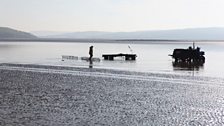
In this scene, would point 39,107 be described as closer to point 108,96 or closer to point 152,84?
point 108,96

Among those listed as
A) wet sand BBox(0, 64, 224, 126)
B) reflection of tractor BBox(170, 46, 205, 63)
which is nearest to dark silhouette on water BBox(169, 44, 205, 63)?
reflection of tractor BBox(170, 46, 205, 63)

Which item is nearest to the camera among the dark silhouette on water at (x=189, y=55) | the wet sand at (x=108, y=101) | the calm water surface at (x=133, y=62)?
the wet sand at (x=108, y=101)

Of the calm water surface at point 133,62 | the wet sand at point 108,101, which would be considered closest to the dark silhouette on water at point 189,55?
the calm water surface at point 133,62

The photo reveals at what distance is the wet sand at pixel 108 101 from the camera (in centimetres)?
1450

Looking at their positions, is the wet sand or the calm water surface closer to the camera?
the wet sand

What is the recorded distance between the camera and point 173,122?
14328 millimetres

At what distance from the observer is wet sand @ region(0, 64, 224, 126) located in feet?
47.6

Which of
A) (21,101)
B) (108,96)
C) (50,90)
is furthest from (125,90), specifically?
(21,101)

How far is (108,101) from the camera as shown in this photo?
734 inches

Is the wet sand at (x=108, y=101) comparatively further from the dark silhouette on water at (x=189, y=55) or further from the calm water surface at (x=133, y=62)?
the dark silhouette on water at (x=189, y=55)

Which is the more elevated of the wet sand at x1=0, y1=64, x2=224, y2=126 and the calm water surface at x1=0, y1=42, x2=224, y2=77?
the calm water surface at x1=0, y1=42, x2=224, y2=77

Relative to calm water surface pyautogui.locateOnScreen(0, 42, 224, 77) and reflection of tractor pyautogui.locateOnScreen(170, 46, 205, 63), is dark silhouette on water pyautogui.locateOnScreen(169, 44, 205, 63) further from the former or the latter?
calm water surface pyautogui.locateOnScreen(0, 42, 224, 77)

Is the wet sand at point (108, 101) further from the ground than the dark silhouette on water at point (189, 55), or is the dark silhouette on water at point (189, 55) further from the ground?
the dark silhouette on water at point (189, 55)

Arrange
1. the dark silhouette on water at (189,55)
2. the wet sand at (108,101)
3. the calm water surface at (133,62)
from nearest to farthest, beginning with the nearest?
the wet sand at (108,101) → the calm water surface at (133,62) → the dark silhouette on water at (189,55)
